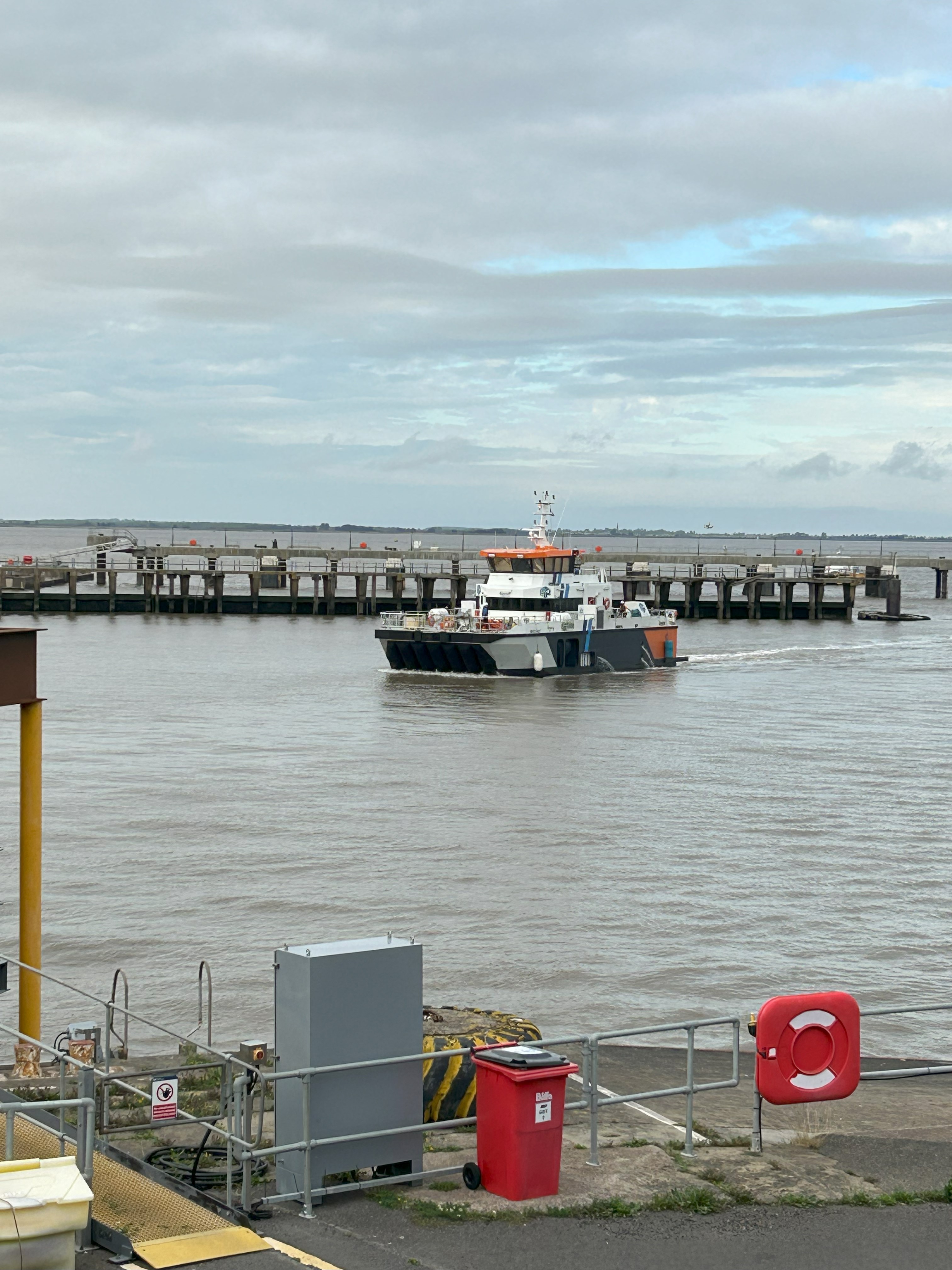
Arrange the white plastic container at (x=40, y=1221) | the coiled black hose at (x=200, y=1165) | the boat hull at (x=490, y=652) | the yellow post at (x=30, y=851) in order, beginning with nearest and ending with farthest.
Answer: the white plastic container at (x=40, y=1221), the coiled black hose at (x=200, y=1165), the yellow post at (x=30, y=851), the boat hull at (x=490, y=652)

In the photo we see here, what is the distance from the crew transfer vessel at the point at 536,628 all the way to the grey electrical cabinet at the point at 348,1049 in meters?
45.7

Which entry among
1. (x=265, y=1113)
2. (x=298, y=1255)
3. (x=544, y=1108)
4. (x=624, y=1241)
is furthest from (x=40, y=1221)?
(x=265, y=1113)

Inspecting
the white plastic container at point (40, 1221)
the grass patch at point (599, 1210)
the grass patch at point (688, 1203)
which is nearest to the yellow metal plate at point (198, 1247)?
the white plastic container at point (40, 1221)

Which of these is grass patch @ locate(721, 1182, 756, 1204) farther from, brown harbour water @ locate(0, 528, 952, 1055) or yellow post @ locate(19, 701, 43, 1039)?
brown harbour water @ locate(0, 528, 952, 1055)

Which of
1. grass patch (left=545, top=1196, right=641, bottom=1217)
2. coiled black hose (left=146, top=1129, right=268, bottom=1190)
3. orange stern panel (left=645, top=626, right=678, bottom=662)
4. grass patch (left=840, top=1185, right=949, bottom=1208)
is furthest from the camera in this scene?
orange stern panel (left=645, top=626, right=678, bottom=662)

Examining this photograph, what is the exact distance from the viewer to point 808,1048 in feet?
30.0

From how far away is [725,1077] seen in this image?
1201 centimetres

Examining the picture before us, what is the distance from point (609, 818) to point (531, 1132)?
2062 cm

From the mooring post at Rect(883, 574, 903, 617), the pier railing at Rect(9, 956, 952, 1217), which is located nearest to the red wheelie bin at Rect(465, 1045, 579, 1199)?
the pier railing at Rect(9, 956, 952, 1217)

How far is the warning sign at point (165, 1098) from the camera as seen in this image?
28.9ft

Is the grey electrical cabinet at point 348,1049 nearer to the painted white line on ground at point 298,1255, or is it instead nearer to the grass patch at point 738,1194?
the painted white line on ground at point 298,1255

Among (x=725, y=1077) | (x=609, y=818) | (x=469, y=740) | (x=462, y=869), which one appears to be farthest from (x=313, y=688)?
(x=725, y=1077)

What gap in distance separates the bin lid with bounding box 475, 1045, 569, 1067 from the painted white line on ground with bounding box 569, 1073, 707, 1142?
1.03 m

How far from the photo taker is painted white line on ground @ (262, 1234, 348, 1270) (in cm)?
716
